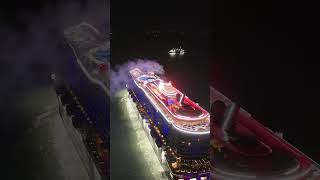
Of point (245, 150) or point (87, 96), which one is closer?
point (87, 96)

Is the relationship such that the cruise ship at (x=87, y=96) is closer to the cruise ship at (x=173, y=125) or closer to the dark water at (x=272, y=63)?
the cruise ship at (x=173, y=125)

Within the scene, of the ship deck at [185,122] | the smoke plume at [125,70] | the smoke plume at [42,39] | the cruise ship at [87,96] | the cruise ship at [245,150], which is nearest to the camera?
the smoke plume at [42,39]

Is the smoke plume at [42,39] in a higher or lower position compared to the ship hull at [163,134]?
higher

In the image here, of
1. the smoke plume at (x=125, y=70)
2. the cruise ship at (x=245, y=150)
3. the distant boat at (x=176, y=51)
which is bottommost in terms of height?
the cruise ship at (x=245, y=150)

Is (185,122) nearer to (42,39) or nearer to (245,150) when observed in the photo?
(245,150)

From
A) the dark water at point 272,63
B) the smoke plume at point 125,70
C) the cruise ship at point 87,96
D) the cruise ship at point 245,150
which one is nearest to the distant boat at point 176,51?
the smoke plume at point 125,70

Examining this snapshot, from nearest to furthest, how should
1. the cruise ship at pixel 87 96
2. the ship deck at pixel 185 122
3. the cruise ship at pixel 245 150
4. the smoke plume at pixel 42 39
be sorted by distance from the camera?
the smoke plume at pixel 42 39 < the cruise ship at pixel 87 96 < the cruise ship at pixel 245 150 < the ship deck at pixel 185 122

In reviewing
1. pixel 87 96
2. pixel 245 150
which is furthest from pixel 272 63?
pixel 87 96

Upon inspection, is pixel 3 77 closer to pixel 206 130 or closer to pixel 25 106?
pixel 25 106
